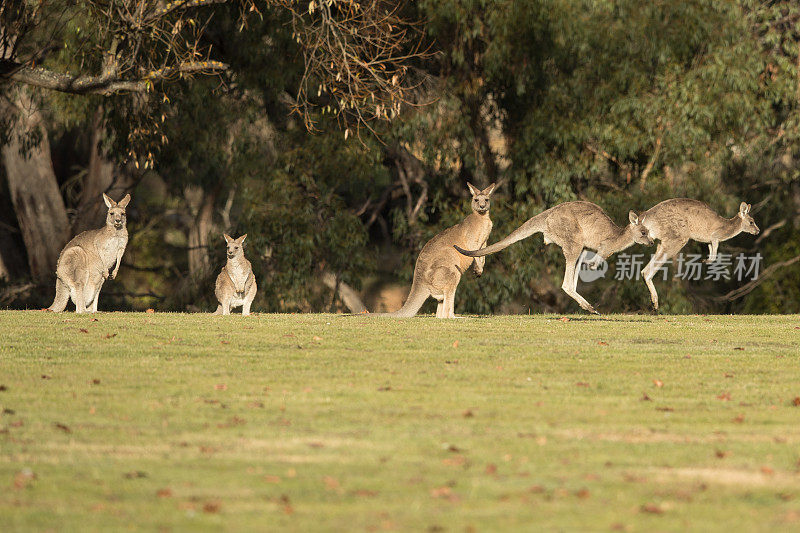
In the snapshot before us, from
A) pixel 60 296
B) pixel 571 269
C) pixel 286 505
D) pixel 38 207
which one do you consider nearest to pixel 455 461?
pixel 286 505

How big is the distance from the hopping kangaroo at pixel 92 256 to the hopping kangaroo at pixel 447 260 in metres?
3.99

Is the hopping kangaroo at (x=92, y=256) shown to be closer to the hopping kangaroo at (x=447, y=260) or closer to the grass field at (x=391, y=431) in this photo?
the grass field at (x=391, y=431)

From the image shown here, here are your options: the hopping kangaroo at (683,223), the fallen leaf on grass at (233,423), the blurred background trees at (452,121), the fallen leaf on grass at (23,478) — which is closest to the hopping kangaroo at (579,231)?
the hopping kangaroo at (683,223)

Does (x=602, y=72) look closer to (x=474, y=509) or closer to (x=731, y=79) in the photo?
(x=731, y=79)

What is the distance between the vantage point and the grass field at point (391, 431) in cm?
595

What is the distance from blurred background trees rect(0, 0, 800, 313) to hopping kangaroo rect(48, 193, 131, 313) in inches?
231

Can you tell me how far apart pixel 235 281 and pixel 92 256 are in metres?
2.02

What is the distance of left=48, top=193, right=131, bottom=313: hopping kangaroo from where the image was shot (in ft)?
55.6

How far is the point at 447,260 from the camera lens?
1656cm

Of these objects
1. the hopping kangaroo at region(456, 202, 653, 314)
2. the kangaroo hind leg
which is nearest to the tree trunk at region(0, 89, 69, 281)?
the hopping kangaroo at region(456, 202, 653, 314)

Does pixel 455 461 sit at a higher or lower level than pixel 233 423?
higher

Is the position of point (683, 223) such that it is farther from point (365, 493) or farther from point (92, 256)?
point (365, 493)

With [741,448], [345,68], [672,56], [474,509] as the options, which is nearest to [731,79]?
[672,56]

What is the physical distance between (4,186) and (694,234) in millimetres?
21833
